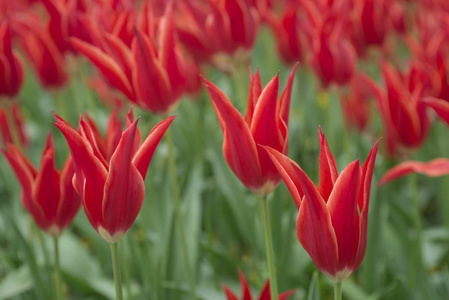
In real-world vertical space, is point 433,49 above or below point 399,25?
below

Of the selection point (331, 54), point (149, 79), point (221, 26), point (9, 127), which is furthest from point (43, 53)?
point (331, 54)

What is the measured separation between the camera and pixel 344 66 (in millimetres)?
1415

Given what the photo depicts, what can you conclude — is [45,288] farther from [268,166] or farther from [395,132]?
[395,132]

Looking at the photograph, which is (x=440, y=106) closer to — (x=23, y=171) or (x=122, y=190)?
(x=122, y=190)

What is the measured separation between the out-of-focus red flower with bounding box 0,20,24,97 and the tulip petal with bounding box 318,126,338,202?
80 centimetres

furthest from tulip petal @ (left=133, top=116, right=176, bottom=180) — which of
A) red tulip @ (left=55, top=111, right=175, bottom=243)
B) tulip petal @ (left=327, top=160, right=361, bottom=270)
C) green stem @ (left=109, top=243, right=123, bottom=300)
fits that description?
tulip petal @ (left=327, top=160, right=361, bottom=270)

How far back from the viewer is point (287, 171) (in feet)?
2.17

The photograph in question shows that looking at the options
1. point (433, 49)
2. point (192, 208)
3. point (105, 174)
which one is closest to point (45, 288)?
point (192, 208)

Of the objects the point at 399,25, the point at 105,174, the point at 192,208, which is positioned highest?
the point at 399,25

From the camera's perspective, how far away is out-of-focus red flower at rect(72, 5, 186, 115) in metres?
1.00

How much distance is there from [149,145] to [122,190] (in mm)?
62

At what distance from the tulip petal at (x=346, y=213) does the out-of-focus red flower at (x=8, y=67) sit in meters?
0.84

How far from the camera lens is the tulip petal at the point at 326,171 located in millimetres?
658

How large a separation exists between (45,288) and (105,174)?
0.62m
